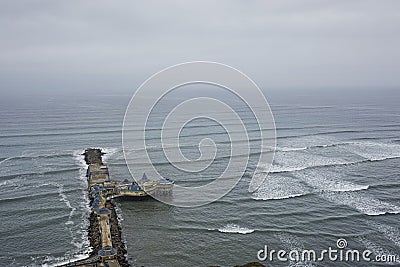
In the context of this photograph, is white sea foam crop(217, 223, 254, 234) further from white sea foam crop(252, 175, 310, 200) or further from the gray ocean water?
white sea foam crop(252, 175, 310, 200)

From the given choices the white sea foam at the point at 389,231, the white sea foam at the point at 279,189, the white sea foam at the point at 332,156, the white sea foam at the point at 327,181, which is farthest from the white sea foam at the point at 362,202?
the white sea foam at the point at 332,156

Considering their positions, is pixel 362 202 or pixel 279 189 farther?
pixel 279 189

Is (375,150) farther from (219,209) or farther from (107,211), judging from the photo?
(107,211)

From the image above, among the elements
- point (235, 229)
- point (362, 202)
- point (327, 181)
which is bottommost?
point (235, 229)

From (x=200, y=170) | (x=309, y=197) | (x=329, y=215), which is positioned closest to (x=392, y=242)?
(x=329, y=215)

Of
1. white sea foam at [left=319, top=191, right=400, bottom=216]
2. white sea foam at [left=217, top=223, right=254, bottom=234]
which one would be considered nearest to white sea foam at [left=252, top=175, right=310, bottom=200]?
white sea foam at [left=319, top=191, right=400, bottom=216]

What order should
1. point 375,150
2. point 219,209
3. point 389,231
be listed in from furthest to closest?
point 375,150, point 219,209, point 389,231

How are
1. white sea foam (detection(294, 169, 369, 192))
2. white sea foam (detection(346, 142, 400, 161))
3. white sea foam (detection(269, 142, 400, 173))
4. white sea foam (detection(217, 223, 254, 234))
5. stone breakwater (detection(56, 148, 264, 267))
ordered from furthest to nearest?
white sea foam (detection(346, 142, 400, 161)) → white sea foam (detection(269, 142, 400, 173)) → white sea foam (detection(294, 169, 369, 192)) → white sea foam (detection(217, 223, 254, 234)) → stone breakwater (detection(56, 148, 264, 267))

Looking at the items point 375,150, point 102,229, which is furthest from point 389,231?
point 375,150
